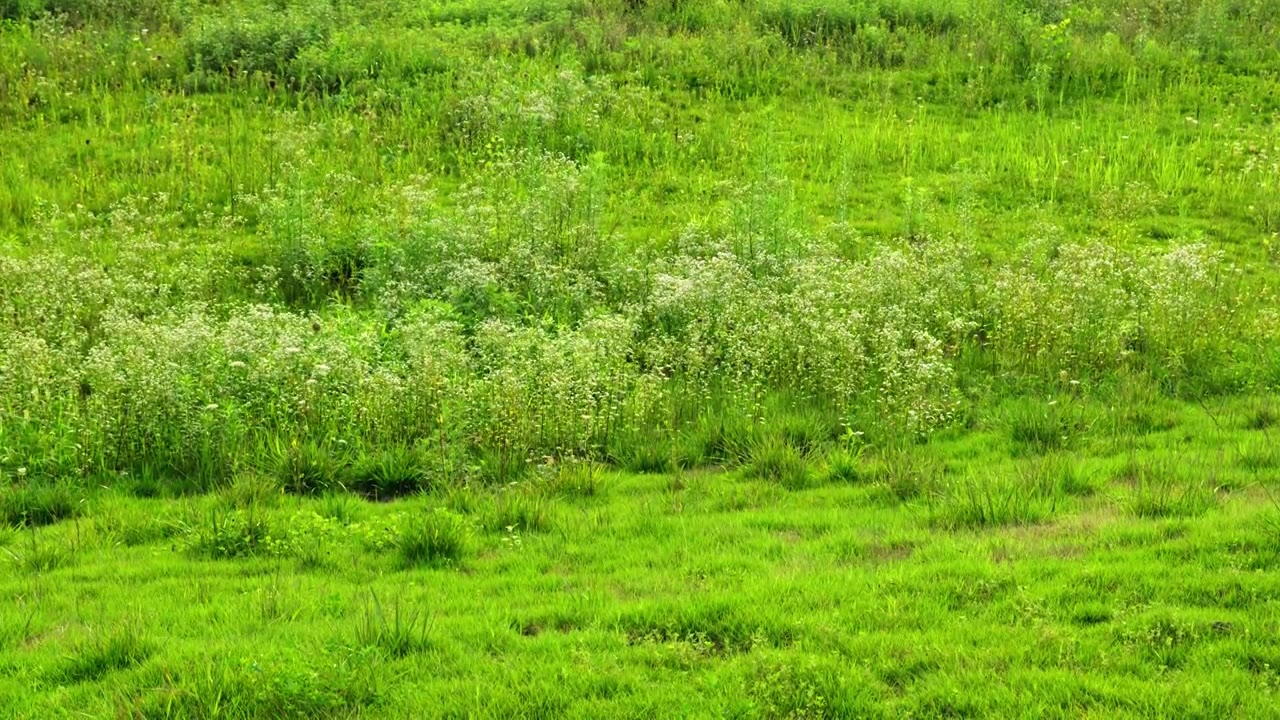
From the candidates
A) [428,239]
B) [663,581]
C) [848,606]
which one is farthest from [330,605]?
[428,239]

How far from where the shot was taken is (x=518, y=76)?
61.0 ft

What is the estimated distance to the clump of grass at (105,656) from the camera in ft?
19.0

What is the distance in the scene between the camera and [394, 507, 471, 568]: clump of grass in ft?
24.2

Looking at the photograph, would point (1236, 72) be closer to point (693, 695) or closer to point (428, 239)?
point (428, 239)

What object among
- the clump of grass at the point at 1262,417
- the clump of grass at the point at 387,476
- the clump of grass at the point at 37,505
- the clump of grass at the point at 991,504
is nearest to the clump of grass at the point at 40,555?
the clump of grass at the point at 37,505

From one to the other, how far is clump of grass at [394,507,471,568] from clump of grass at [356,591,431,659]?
3.92 feet

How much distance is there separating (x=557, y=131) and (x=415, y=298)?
19.7ft

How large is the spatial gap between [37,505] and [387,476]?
97.1 inches

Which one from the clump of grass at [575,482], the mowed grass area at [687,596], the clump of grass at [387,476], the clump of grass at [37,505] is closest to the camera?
the mowed grass area at [687,596]

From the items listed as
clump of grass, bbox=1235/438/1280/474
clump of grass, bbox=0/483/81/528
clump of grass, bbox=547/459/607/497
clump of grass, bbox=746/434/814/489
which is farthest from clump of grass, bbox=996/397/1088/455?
clump of grass, bbox=0/483/81/528

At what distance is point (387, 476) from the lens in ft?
29.2

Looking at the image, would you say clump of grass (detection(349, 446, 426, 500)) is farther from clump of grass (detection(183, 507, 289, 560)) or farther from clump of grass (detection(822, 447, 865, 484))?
clump of grass (detection(822, 447, 865, 484))

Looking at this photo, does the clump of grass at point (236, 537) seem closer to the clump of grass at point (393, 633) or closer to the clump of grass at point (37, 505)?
the clump of grass at point (37, 505)

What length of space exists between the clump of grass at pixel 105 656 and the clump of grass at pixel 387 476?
2907 millimetres
